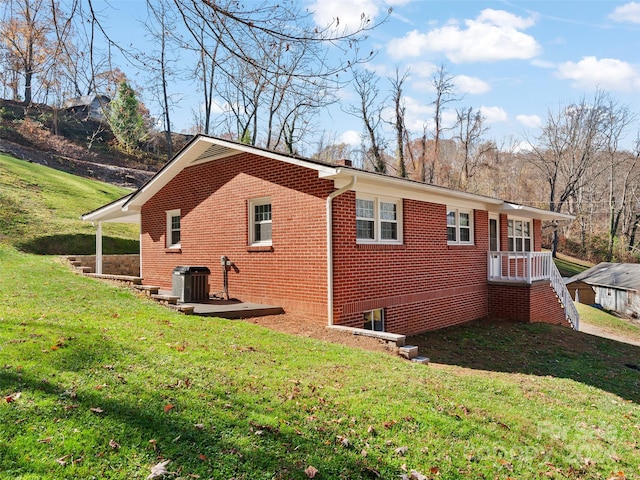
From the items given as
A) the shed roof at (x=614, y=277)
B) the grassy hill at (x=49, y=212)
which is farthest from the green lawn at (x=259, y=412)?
the shed roof at (x=614, y=277)

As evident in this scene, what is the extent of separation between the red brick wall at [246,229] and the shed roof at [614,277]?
26002 millimetres

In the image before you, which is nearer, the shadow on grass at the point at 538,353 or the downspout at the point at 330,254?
the shadow on grass at the point at 538,353

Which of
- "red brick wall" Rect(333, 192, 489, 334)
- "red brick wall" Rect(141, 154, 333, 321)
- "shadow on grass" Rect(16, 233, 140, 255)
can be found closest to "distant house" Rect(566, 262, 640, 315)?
"red brick wall" Rect(333, 192, 489, 334)

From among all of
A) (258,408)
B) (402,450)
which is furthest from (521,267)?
(258,408)

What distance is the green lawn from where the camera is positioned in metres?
3.45

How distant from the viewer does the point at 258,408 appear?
4410mm

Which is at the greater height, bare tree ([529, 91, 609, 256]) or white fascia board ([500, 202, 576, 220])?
bare tree ([529, 91, 609, 256])

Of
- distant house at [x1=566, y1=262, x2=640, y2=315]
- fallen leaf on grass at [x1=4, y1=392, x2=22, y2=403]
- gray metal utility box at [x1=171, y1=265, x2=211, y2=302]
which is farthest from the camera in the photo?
distant house at [x1=566, y1=262, x2=640, y2=315]

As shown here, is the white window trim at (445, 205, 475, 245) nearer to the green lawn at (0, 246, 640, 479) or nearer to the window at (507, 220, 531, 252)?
the window at (507, 220, 531, 252)

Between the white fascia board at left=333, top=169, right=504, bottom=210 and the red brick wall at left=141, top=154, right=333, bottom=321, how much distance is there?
2.40 feet

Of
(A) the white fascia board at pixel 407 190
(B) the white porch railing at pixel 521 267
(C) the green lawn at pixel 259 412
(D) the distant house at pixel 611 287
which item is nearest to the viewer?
(C) the green lawn at pixel 259 412

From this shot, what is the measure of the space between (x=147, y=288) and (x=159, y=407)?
7.04 metres

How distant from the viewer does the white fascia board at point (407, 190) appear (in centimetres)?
938

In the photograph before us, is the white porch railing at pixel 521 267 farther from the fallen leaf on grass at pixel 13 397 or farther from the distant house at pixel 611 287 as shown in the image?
the distant house at pixel 611 287
